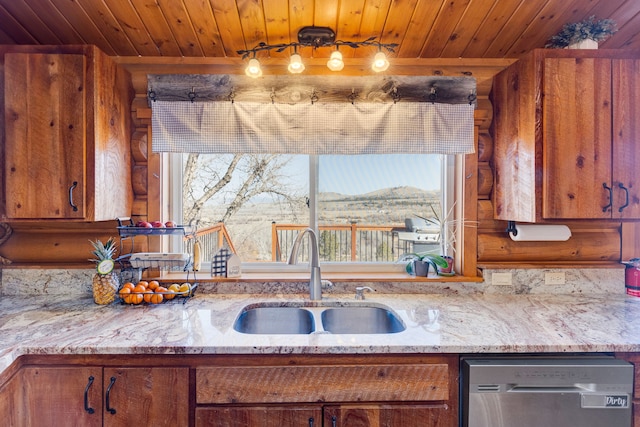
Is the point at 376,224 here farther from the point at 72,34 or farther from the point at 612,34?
the point at 72,34

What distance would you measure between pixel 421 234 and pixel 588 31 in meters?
1.34

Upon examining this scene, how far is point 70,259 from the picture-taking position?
1937 mm

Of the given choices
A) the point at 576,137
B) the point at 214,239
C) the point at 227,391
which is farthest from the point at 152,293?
the point at 576,137

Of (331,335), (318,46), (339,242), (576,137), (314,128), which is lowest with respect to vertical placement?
(331,335)

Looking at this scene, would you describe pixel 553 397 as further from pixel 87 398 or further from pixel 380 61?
pixel 87 398

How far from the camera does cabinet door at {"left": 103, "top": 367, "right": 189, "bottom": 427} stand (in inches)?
50.1

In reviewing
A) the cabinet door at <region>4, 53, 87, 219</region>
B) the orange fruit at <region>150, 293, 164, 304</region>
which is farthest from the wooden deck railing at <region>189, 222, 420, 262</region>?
the cabinet door at <region>4, 53, 87, 219</region>

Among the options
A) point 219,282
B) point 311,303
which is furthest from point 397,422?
point 219,282

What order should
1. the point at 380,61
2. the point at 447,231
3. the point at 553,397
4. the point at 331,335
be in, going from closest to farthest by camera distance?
the point at 553,397
the point at 331,335
the point at 380,61
the point at 447,231

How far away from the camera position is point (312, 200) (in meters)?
2.13

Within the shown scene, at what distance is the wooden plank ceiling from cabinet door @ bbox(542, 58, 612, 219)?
0.27 metres

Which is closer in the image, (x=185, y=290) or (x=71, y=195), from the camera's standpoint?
(x=71, y=195)

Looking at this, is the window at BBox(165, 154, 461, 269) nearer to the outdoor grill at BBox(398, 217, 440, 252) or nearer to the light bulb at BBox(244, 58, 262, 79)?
the outdoor grill at BBox(398, 217, 440, 252)

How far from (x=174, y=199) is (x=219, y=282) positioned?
1.97 ft
